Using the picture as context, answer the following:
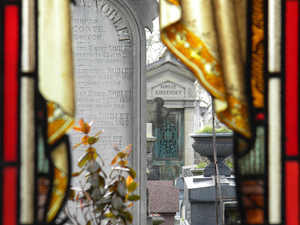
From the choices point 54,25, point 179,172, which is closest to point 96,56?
point 54,25

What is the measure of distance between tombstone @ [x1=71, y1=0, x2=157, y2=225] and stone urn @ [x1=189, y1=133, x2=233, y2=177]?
5.90 ft

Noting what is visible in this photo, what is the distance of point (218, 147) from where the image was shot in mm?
5887

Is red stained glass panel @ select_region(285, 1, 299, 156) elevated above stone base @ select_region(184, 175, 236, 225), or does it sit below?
above

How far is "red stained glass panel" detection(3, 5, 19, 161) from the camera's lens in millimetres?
1637

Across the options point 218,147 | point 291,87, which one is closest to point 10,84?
point 291,87

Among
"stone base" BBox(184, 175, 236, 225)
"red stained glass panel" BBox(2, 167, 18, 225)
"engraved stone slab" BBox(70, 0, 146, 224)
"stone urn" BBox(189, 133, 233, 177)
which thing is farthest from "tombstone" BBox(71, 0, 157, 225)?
"red stained glass panel" BBox(2, 167, 18, 225)

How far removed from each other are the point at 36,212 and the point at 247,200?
0.84 metres

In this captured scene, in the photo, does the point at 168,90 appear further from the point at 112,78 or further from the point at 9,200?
the point at 9,200

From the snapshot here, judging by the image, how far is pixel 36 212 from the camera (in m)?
1.64

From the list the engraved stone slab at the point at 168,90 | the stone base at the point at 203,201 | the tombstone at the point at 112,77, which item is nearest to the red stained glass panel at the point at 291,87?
the tombstone at the point at 112,77

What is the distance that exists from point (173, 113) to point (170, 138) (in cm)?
71

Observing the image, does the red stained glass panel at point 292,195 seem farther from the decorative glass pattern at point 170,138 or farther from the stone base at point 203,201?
the decorative glass pattern at point 170,138

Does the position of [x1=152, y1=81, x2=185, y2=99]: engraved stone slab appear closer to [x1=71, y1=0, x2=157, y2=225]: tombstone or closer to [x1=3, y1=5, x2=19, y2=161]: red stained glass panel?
[x1=71, y1=0, x2=157, y2=225]: tombstone

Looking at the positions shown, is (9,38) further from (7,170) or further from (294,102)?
(294,102)
